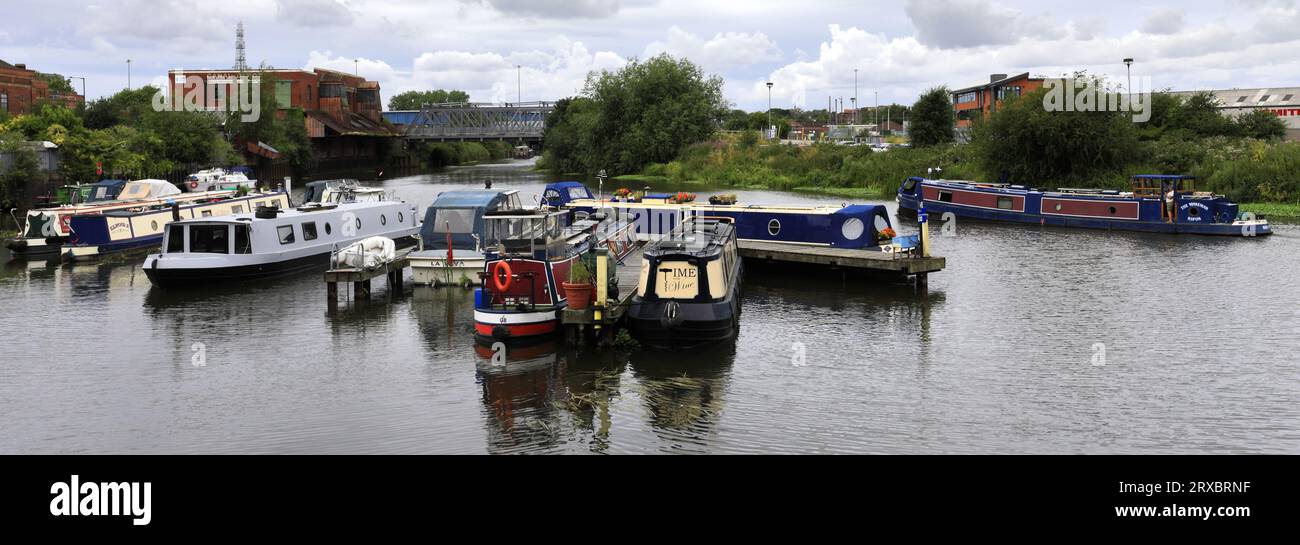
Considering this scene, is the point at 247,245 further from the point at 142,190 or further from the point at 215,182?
the point at 215,182

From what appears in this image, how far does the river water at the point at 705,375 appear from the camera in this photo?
1695cm

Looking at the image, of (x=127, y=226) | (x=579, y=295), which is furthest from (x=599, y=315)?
(x=127, y=226)

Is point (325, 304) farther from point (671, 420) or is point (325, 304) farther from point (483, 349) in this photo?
point (671, 420)

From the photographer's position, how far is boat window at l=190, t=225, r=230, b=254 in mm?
31438

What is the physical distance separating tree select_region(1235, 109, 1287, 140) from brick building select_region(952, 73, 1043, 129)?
3077cm

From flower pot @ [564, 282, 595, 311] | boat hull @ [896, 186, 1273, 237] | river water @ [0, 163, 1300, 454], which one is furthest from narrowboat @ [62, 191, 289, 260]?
boat hull @ [896, 186, 1273, 237]


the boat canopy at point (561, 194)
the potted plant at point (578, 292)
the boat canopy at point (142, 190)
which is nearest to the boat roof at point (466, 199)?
the boat canopy at point (561, 194)

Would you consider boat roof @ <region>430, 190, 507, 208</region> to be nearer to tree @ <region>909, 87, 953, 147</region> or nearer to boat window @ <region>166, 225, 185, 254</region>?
boat window @ <region>166, 225, 185, 254</region>

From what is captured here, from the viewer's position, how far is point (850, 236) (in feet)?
106

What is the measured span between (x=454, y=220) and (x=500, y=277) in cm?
988

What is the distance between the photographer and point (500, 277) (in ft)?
73.0

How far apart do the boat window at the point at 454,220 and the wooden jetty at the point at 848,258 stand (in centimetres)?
803

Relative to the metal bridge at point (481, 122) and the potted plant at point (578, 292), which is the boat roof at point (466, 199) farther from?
the metal bridge at point (481, 122)

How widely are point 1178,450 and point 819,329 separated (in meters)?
9.90
